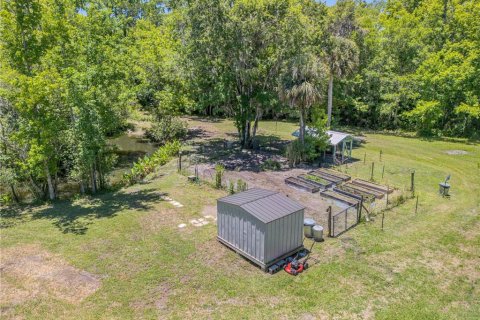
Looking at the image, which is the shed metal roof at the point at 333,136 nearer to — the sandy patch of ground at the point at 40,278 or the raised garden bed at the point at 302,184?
the raised garden bed at the point at 302,184

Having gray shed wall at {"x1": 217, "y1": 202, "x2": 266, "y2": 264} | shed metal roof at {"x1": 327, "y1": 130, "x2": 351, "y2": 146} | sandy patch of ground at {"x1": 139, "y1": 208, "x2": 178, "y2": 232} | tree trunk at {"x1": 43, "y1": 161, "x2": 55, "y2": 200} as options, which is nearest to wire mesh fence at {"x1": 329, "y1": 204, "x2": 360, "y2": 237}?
gray shed wall at {"x1": 217, "y1": 202, "x2": 266, "y2": 264}

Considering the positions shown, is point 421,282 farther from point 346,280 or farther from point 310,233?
point 310,233

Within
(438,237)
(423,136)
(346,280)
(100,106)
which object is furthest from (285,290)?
(423,136)

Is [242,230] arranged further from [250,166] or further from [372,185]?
[250,166]

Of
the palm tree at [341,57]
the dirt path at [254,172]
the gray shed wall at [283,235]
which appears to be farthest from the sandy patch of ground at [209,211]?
the palm tree at [341,57]

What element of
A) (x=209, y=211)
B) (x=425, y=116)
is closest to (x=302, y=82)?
(x=209, y=211)

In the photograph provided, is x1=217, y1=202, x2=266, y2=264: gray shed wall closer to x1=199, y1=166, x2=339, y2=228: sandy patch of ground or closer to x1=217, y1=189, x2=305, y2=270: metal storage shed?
x1=217, y1=189, x2=305, y2=270: metal storage shed
